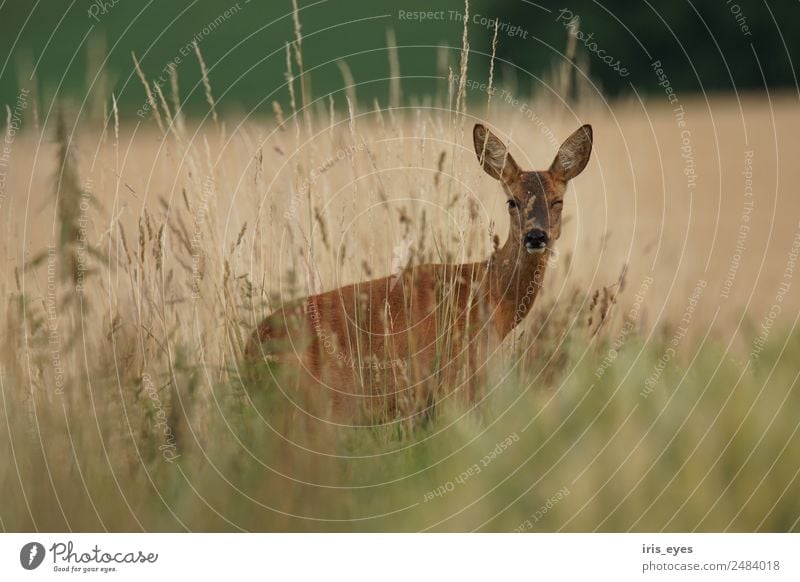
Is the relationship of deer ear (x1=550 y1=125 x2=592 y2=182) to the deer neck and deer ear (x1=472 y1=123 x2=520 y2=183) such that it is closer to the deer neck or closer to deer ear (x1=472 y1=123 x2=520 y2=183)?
deer ear (x1=472 y1=123 x2=520 y2=183)

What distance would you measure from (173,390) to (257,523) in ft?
2.68

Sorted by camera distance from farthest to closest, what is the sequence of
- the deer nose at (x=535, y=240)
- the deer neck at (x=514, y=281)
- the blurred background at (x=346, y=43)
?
1. the blurred background at (x=346, y=43)
2. the deer neck at (x=514, y=281)
3. the deer nose at (x=535, y=240)

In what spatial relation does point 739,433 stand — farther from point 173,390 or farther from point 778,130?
point 778,130

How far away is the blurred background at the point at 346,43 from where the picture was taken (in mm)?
10031

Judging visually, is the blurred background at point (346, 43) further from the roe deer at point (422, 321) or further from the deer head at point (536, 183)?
the roe deer at point (422, 321)

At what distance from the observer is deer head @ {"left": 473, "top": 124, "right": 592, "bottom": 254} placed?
524cm

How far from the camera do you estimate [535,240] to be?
16.9 feet

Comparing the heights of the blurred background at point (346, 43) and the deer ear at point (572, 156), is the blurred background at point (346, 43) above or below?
above

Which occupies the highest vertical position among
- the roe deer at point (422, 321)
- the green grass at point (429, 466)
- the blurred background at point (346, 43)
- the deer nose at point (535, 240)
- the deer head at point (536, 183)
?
the blurred background at point (346, 43)

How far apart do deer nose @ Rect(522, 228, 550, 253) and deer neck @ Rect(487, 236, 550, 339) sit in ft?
0.66

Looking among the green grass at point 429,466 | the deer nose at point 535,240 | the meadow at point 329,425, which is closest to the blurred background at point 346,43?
the meadow at point 329,425

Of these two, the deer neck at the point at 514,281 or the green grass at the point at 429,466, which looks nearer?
the green grass at the point at 429,466

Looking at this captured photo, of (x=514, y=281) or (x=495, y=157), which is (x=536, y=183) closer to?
(x=495, y=157)

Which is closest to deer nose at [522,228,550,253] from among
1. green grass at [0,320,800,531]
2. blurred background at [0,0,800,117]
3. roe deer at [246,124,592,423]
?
roe deer at [246,124,592,423]
